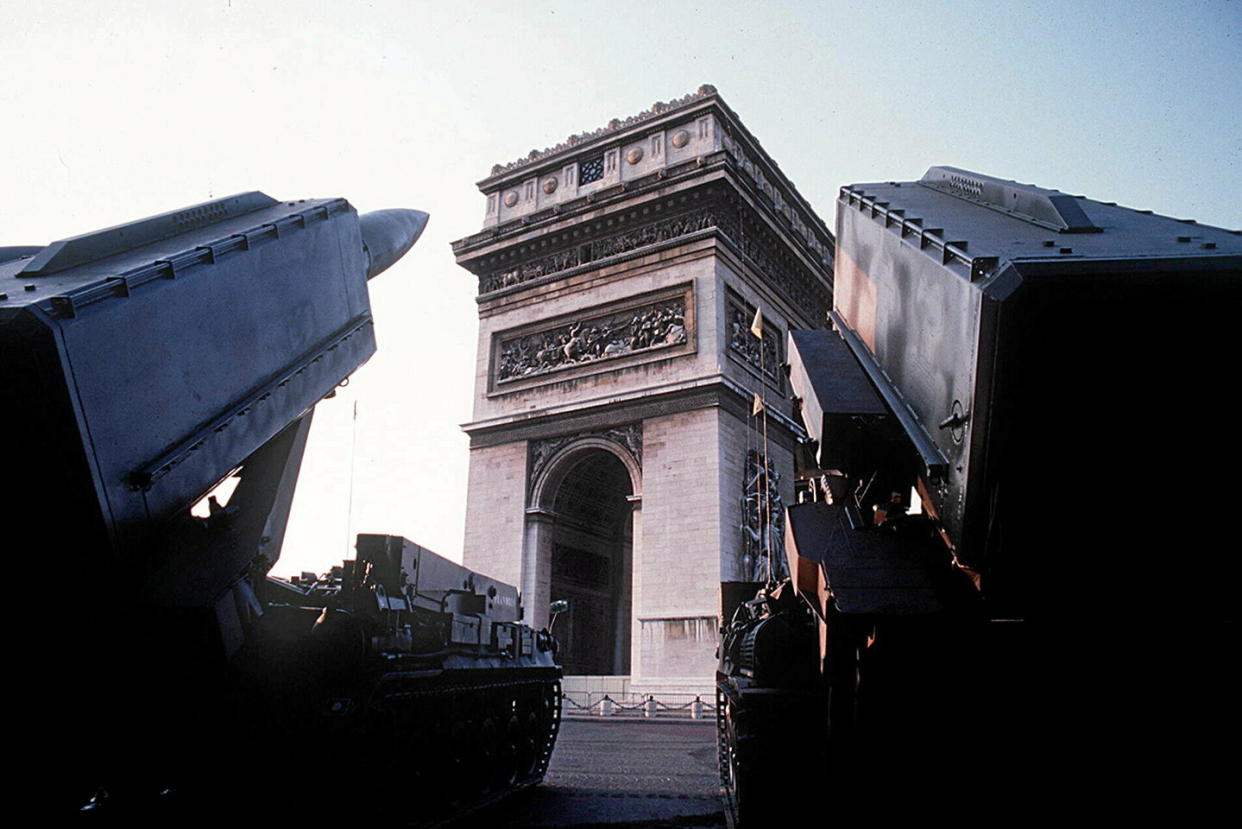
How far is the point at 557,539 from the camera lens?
1942 centimetres

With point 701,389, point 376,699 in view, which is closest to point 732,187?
point 701,389

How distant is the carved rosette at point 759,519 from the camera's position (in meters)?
17.1

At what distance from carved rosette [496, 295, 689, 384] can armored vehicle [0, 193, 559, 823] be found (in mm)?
13347

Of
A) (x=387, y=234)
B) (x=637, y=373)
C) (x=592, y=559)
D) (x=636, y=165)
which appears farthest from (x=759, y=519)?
→ (x=387, y=234)

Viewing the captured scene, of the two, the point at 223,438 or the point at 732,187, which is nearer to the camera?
the point at 223,438

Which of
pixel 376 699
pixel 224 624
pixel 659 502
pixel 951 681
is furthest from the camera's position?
pixel 659 502

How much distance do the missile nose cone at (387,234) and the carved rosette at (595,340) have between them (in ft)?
38.5

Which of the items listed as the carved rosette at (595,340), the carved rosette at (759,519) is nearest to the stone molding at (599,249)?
the carved rosette at (595,340)

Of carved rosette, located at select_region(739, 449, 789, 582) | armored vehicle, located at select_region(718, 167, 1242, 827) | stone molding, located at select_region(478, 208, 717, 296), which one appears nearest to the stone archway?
carved rosette, located at select_region(739, 449, 789, 582)

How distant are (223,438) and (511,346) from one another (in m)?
17.7

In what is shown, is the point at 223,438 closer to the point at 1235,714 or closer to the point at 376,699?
the point at 376,699

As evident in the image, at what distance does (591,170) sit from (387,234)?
53.0 ft

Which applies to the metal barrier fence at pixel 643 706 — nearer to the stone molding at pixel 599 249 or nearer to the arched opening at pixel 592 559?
the arched opening at pixel 592 559

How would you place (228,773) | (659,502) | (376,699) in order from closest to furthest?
(228,773) → (376,699) → (659,502)
